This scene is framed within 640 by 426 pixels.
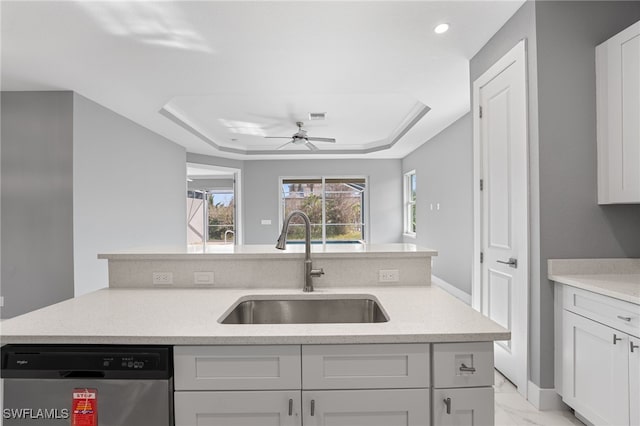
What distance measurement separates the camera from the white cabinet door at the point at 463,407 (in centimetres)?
106

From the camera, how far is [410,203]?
764cm

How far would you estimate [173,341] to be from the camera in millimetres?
1062

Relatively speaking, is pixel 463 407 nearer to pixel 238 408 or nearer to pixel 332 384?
pixel 332 384

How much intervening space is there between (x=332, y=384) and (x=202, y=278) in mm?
961

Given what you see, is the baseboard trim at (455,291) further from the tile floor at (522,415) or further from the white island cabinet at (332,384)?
the white island cabinet at (332,384)

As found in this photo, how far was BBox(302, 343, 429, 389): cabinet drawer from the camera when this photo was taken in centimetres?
107

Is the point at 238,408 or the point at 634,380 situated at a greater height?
the point at 238,408

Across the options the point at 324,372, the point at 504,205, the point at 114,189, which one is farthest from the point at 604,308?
the point at 114,189

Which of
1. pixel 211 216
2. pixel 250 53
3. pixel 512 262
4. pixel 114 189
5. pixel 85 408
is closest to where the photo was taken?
pixel 85 408

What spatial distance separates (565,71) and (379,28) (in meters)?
1.20

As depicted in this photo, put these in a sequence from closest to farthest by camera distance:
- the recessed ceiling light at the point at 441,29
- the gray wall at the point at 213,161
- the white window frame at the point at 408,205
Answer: the recessed ceiling light at the point at 441,29 < the gray wall at the point at 213,161 < the white window frame at the point at 408,205

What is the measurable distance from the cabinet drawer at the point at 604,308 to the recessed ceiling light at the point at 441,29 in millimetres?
1846

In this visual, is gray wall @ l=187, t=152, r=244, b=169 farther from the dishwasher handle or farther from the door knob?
the dishwasher handle

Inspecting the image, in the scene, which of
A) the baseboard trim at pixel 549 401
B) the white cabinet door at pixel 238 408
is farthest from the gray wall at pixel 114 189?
the baseboard trim at pixel 549 401
